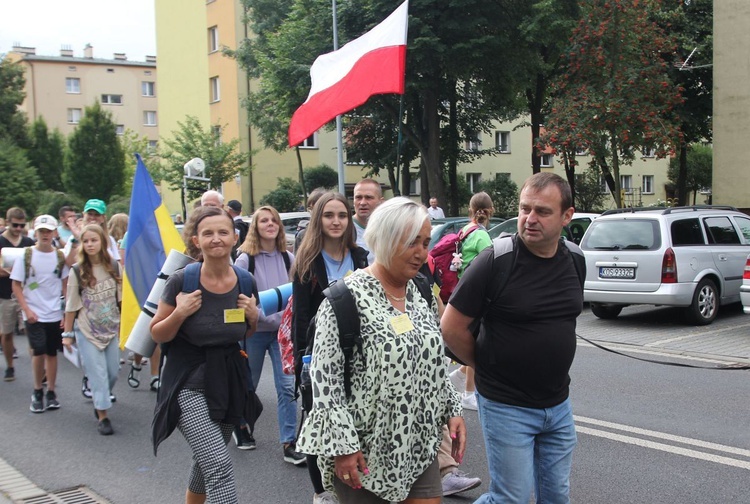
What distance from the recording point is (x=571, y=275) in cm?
330

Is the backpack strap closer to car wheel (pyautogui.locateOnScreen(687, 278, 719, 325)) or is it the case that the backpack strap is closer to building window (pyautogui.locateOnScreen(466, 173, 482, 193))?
car wheel (pyautogui.locateOnScreen(687, 278, 719, 325))

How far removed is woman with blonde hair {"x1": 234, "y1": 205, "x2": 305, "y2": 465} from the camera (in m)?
5.74

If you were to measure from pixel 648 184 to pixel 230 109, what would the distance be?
29.8 meters

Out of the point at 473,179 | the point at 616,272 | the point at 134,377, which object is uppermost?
the point at 473,179

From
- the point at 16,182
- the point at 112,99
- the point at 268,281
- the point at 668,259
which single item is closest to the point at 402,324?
the point at 268,281

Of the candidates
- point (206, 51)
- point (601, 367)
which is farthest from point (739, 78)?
point (206, 51)

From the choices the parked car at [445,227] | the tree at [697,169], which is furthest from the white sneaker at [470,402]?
the tree at [697,169]

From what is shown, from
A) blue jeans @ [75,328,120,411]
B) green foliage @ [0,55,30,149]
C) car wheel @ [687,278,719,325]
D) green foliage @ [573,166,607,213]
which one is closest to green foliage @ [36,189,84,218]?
green foliage @ [0,55,30,149]

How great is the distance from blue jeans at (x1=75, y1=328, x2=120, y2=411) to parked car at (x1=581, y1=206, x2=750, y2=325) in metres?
7.53

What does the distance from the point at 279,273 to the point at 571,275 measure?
3172 mm

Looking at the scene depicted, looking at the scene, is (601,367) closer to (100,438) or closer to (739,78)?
(100,438)

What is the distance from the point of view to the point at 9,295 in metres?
9.36

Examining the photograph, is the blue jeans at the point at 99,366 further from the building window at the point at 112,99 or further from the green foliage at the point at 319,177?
the building window at the point at 112,99

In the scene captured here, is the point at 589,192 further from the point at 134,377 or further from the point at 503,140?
the point at 134,377
